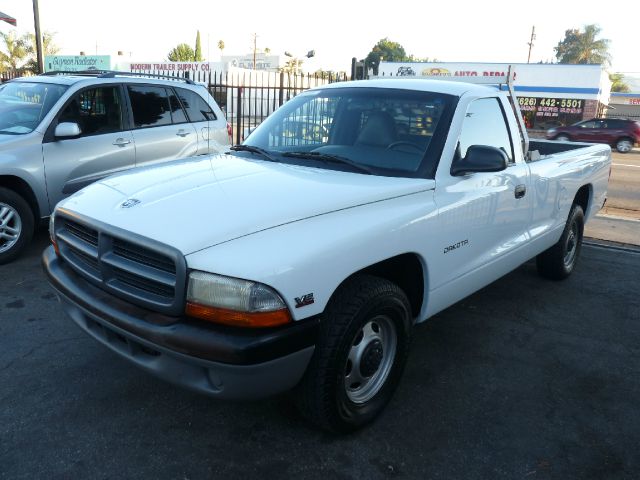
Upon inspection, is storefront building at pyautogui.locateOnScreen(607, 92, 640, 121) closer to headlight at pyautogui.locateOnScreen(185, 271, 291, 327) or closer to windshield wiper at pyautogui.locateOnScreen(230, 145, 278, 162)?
windshield wiper at pyautogui.locateOnScreen(230, 145, 278, 162)

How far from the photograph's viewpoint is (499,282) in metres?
5.59

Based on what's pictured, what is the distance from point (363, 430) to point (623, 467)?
4.30 ft

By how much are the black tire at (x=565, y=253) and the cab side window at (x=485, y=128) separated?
165 cm

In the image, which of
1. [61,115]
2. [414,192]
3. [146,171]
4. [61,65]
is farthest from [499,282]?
[61,65]

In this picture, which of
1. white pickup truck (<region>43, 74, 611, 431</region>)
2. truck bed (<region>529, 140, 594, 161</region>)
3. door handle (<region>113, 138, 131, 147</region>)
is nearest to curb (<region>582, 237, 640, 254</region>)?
truck bed (<region>529, 140, 594, 161</region>)

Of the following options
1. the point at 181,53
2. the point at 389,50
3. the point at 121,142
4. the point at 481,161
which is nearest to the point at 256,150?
the point at 481,161

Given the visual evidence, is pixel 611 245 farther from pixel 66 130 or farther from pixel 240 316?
pixel 66 130

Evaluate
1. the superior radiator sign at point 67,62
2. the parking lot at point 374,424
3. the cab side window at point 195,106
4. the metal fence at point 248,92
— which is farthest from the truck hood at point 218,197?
the superior radiator sign at point 67,62

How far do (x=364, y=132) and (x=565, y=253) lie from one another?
2.95 metres

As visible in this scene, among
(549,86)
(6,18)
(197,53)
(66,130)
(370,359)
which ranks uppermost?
(197,53)

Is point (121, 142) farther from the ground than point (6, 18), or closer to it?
closer to it

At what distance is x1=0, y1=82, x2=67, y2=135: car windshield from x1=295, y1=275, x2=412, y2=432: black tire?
14.2 ft

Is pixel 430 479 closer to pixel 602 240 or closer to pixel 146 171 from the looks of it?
pixel 146 171

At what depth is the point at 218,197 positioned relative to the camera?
277cm
